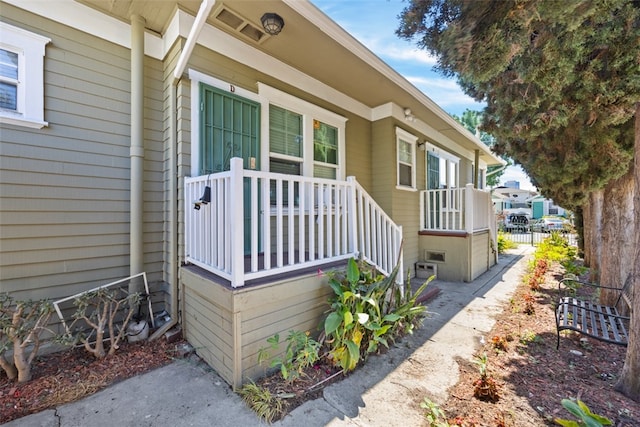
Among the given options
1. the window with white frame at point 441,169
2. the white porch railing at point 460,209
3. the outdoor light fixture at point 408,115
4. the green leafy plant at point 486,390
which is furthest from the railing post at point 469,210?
the green leafy plant at point 486,390

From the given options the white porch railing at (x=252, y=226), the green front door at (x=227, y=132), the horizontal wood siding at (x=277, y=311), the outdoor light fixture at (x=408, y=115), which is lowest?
the horizontal wood siding at (x=277, y=311)

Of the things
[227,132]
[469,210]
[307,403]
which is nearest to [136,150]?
[227,132]

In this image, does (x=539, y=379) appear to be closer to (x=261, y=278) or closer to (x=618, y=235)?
(x=261, y=278)

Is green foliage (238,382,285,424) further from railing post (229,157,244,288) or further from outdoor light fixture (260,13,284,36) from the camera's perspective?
outdoor light fixture (260,13,284,36)

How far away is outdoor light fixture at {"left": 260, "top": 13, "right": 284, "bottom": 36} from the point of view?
10.1ft

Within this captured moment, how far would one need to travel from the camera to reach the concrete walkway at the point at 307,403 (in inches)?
77.5

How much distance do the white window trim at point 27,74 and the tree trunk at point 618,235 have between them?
23.3 feet

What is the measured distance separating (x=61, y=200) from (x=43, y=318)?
1.16 m

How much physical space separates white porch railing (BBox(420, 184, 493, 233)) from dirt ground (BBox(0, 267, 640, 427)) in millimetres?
2966

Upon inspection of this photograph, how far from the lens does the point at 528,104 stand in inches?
111

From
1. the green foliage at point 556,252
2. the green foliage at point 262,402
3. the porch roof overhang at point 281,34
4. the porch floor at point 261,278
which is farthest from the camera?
the green foliage at point 556,252

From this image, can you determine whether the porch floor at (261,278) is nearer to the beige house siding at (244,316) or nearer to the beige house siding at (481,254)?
the beige house siding at (244,316)

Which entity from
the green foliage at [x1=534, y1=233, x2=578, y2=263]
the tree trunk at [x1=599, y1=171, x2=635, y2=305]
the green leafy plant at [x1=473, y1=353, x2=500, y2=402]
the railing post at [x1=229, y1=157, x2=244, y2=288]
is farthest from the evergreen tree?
the green foliage at [x1=534, y1=233, x2=578, y2=263]

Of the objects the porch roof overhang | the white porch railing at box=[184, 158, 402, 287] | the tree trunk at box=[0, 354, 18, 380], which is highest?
the porch roof overhang
